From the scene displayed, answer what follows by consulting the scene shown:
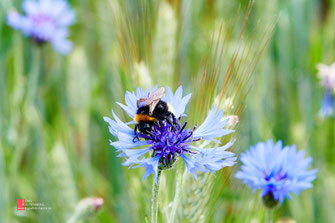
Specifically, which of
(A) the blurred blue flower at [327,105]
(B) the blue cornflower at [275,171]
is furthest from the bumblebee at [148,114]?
(A) the blurred blue flower at [327,105]

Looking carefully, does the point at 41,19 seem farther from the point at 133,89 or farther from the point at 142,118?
the point at 142,118

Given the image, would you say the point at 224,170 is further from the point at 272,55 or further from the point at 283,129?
the point at 272,55

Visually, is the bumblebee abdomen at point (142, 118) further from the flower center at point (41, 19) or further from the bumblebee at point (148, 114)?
the flower center at point (41, 19)

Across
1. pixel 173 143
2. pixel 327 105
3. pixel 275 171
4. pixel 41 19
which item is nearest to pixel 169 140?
pixel 173 143

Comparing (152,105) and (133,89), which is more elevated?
(133,89)

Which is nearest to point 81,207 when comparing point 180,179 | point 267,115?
point 180,179

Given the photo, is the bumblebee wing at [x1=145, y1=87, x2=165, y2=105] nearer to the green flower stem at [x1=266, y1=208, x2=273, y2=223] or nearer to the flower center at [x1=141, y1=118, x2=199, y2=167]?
the flower center at [x1=141, y1=118, x2=199, y2=167]
